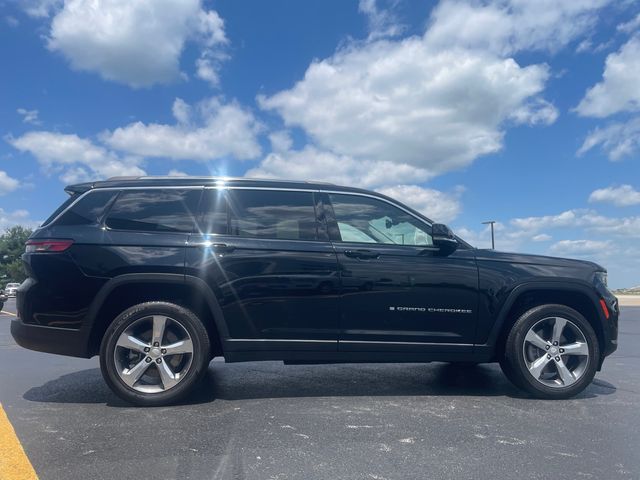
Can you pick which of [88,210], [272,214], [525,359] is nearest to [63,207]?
[88,210]

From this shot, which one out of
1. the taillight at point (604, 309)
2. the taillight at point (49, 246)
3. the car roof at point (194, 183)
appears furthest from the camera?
the taillight at point (604, 309)

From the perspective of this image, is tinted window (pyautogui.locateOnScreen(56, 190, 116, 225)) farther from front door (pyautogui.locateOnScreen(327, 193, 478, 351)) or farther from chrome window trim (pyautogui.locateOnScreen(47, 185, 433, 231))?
front door (pyautogui.locateOnScreen(327, 193, 478, 351))

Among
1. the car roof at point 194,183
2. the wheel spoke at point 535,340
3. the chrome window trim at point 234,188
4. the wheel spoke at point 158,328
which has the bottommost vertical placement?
the wheel spoke at point 535,340

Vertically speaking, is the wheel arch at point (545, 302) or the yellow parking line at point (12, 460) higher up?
the wheel arch at point (545, 302)

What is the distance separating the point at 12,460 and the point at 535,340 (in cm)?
395

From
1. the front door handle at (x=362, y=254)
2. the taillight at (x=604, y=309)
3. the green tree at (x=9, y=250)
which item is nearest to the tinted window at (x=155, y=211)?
the front door handle at (x=362, y=254)

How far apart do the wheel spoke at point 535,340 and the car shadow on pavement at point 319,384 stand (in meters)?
0.47

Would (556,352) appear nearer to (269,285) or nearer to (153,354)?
(269,285)

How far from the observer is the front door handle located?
4.50 meters

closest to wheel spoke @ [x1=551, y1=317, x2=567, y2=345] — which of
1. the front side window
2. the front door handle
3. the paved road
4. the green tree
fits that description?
the paved road

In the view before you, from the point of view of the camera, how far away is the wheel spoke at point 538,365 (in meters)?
4.56

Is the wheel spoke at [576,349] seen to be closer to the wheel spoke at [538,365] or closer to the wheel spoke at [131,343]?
the wheel spoke at [538,365]

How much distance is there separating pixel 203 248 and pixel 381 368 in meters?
2.66

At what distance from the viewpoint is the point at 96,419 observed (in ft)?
12.7
